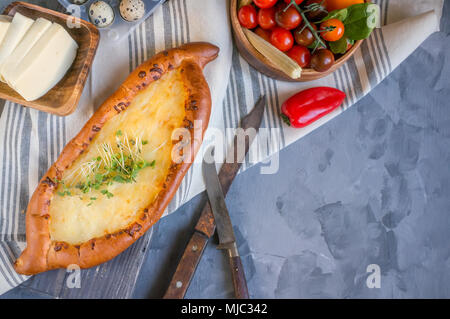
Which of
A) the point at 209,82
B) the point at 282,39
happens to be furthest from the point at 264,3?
the point at 209,82

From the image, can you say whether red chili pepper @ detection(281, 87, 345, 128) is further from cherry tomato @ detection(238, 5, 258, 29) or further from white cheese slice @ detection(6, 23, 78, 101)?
white cheese slice @ detection(6, 23, 78, 101)

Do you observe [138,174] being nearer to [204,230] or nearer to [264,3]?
[204,230]

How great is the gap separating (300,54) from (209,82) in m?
0.52

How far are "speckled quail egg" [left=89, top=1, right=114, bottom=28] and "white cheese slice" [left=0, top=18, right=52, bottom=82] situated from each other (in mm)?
226

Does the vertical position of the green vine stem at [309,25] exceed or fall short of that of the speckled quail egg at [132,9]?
it falls short

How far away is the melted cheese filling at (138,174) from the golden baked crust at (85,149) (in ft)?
0.12

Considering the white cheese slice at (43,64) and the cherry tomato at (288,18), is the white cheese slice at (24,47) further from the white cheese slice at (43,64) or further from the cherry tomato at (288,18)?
the cherry tomato at (288,18)

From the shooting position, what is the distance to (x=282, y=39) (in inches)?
70.4

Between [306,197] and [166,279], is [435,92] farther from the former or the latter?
[166,279]

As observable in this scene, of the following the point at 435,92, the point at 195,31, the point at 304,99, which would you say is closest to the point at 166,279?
the point at 304,99

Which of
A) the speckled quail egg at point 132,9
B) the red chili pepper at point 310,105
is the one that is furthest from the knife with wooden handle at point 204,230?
the speckled quail egg at point 132,9

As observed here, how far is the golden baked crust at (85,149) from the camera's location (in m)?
1.80

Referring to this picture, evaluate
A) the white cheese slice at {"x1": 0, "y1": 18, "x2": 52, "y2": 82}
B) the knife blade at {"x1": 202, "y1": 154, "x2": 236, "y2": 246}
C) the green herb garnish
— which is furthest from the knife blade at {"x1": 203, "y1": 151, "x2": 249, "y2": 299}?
the white cheese slice at {"x1": 0, "y1": 18, "x2": 52, "y2": 82}
